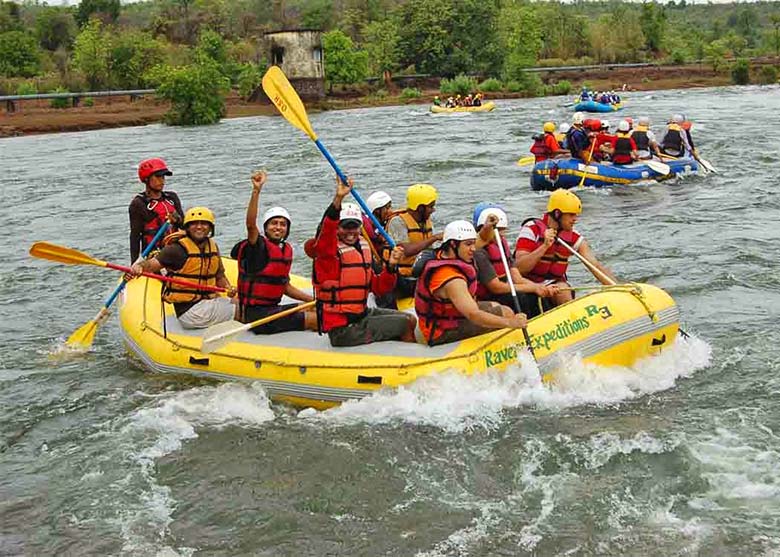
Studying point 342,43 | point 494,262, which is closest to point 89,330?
point 494,262

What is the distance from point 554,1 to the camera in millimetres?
83438

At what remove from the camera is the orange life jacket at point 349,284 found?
6.38m

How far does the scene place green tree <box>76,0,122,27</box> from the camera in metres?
70.1

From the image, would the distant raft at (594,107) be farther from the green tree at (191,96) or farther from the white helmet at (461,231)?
the white helmet at (461,231)

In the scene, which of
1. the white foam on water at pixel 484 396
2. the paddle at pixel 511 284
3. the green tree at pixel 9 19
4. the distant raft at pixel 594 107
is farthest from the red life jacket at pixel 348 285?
the green tree at pixel 9 19

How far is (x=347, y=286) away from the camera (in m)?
6.45

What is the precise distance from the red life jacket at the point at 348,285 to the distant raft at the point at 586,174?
10.1m

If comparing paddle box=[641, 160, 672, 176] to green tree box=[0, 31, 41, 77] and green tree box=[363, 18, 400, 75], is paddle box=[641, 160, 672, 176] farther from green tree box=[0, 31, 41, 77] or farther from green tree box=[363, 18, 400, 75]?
green tree box=[0, 31, 41, 77]

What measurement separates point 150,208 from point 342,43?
4513 cm

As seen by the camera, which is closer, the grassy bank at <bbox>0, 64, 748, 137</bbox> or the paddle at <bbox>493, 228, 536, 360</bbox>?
the paddle at <bbox>493, 228, 536, 360</bbox>

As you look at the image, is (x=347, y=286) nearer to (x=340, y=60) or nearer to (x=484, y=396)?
(x=484, y=396)

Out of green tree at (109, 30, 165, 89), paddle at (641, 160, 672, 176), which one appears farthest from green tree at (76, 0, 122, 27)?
paddle at (641, 160, 672, 176)

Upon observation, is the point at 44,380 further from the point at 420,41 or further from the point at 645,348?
the point at 420,41

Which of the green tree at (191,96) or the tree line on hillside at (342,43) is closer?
the green tree at (191,96)
